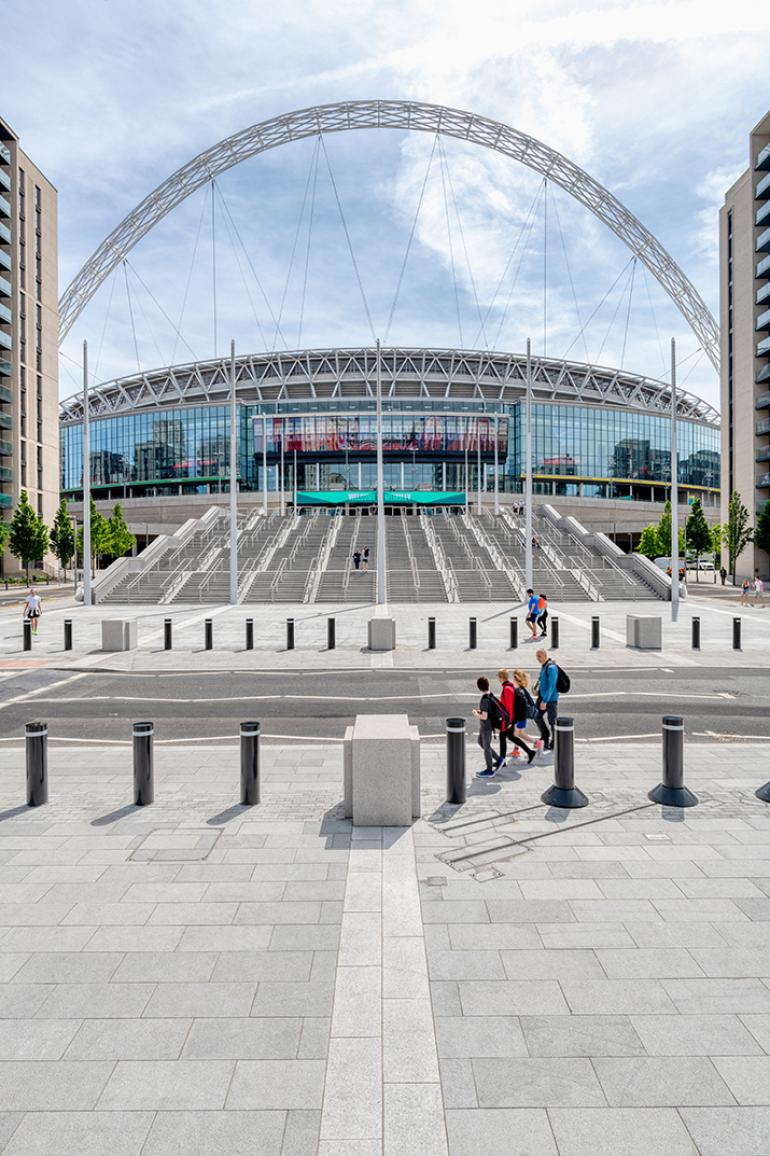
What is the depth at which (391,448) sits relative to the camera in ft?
314

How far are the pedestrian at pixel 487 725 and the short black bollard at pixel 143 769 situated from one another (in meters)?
4.06

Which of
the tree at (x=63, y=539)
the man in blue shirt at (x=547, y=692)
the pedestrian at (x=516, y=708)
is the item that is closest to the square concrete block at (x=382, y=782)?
the pedestrian at (x=516, y=708)

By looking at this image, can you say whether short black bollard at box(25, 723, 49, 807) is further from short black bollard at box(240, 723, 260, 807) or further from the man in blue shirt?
the man in blue shirt

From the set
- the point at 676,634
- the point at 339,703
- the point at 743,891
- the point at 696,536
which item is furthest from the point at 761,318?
the point at 743,891

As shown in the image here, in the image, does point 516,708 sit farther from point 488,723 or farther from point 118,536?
point 118,536

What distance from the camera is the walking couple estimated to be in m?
9.34

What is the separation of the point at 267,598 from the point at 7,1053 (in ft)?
108

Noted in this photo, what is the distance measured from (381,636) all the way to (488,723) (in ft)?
36.4

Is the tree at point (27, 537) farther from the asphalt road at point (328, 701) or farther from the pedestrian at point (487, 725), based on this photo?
the pedestrian at point (487, 725)

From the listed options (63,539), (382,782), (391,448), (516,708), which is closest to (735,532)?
(391,448)

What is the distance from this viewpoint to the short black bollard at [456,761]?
8008 millimetres

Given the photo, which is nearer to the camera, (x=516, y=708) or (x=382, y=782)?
(x=382, y=782)

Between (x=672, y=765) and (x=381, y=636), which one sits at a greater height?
(x=381, y=636)

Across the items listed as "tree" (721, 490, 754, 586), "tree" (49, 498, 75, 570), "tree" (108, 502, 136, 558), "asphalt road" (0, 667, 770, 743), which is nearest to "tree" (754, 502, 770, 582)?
"tree" (721, 490, 754, 586)
